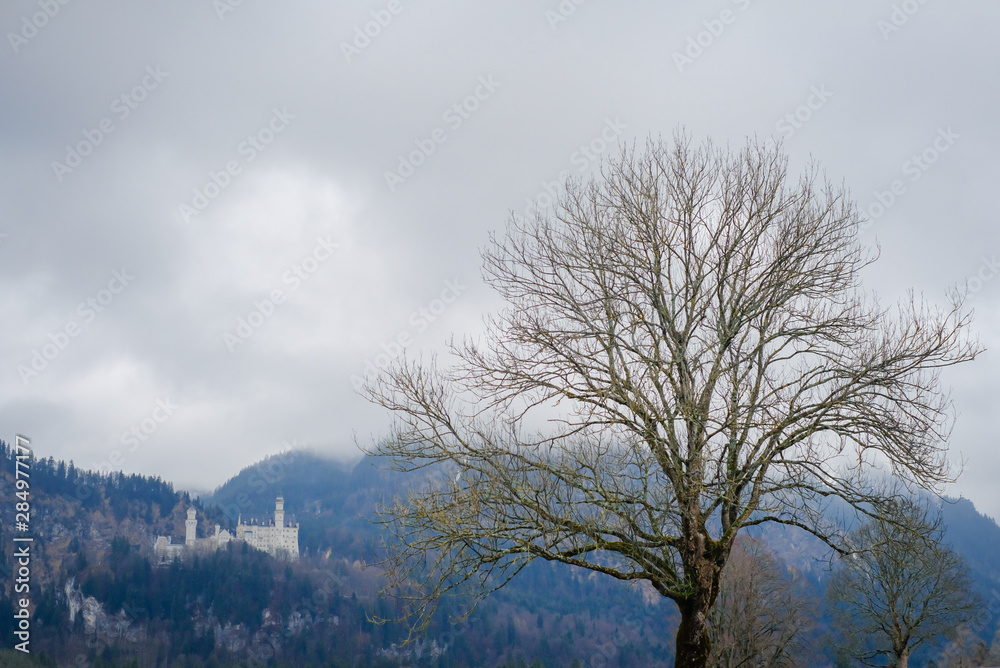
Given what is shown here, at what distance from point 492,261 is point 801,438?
4.32 m

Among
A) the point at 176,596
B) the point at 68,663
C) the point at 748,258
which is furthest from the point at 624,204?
the point at 176,596

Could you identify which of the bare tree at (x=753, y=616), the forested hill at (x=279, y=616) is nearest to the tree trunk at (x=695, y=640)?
the bare tree at (x=753, y=616)

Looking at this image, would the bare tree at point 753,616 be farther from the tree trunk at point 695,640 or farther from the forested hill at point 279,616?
the forested hill at point 279,616

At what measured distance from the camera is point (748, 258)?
9.52 m

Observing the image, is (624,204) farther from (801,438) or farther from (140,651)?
(140,651)

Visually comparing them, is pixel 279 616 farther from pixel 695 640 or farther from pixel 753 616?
pixel 695 640

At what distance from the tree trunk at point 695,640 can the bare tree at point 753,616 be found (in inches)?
746

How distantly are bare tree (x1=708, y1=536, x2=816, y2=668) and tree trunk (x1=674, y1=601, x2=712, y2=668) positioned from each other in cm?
1895

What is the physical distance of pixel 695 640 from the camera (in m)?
8.92

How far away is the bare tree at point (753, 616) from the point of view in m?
29.0

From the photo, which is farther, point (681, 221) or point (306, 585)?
point (306, 585)

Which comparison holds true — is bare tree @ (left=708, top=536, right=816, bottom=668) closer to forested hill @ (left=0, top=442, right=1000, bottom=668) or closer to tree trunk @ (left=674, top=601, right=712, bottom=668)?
tree trunk @ (left=674, top=601, right=712, bottom=668)

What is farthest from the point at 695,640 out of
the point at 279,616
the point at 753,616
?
the point at 279,616

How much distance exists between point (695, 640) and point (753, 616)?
24.6 m
